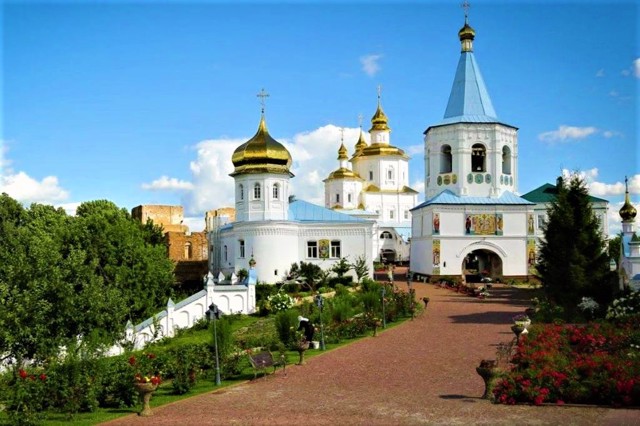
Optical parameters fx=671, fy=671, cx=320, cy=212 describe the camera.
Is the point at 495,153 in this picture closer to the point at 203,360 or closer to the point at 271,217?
the point at 271,217

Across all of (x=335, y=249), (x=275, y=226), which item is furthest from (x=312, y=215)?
(x=275, y=226)

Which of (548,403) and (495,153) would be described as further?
(495,153)

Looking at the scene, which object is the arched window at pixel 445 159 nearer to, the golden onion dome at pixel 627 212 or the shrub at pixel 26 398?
the golden onion dome at pixel 627 212

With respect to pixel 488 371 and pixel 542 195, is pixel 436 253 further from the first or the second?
pixel 488 371

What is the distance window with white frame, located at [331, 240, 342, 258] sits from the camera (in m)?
35.6

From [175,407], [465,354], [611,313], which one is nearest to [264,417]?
[175,407]

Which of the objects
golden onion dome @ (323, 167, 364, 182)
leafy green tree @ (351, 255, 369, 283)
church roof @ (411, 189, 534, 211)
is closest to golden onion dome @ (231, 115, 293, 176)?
leafy green tree @ (351, 255, 369, 283)

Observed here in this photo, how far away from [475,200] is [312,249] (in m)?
10.5

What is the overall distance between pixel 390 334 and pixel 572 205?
33.3ft

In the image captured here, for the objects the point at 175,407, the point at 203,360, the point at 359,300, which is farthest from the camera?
the point at 359,300

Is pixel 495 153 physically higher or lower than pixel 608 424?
higher

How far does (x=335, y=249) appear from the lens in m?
35.6

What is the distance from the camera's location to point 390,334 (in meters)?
19.8

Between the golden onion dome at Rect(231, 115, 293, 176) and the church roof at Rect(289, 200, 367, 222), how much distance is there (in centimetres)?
242
